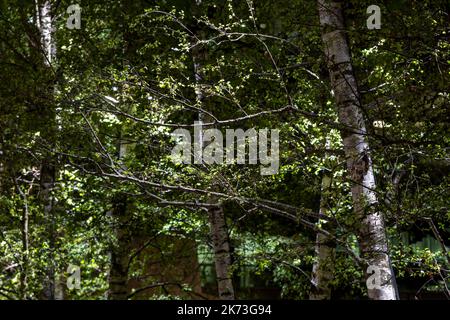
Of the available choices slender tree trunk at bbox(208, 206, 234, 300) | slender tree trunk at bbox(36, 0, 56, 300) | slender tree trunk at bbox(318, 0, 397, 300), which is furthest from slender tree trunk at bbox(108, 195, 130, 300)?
slender tree trunk at bbox(318, 0, 397, 300)

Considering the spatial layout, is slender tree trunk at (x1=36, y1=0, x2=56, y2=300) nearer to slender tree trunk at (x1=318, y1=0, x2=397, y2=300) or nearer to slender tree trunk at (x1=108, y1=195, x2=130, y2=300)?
slender tree trunk at (x1=108, y1=195, x2=130, y2=300)

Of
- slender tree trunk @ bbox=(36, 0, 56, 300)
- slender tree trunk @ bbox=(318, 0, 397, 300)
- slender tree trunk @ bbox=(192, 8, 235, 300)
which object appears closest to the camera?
slender tree trunk @ bbox=(318, 0, 397, 300)

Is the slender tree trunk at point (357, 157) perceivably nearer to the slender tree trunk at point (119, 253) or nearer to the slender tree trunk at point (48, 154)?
the slender tree trunk at point (48, 154)

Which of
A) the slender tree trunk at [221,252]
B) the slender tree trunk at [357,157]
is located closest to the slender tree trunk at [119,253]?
the slender tree trunk at [221,252]

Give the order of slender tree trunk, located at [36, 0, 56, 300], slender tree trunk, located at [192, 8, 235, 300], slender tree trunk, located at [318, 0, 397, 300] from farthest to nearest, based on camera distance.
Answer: slender tree trunk, located at [36, 0, 56, 300]
slender tree trunk, located at [192, 8, 235, 300]
slender tree trunk, located at [318, 0, 397, 300]

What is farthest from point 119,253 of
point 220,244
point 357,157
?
point 357,157

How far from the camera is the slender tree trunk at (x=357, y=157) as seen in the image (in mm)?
6496

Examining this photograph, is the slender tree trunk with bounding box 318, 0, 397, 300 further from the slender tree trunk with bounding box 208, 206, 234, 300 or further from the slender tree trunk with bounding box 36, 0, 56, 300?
the slender tree trunk with bounding box 36, 0, 56, 300

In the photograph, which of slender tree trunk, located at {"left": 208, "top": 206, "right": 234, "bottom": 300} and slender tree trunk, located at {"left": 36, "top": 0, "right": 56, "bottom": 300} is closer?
slender tree trunk, located at {"left": 208, "top": 206, "right": 234, "bottom": 300}

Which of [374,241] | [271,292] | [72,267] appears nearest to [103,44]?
[72,267]

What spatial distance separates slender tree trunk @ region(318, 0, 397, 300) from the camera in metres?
6.50

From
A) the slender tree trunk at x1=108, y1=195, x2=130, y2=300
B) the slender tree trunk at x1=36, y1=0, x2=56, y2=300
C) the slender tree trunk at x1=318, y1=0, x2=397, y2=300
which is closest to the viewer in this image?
the slender tree trunk at x1=318, y1=0, x2=397, y2=300

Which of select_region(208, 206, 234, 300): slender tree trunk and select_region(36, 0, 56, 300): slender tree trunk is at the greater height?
select_region(36, 0, 56, 300): slender tree trunk

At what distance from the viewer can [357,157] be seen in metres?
6.70
